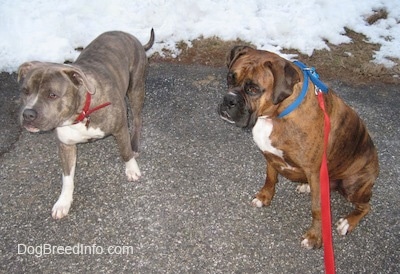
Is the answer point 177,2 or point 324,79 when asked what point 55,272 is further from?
point 177,2

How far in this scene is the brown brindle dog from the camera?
323cm

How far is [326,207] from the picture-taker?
314 cm

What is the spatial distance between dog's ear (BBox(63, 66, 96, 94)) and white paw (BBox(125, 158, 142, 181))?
1139 millimetres

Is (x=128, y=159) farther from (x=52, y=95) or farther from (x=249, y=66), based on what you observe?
(x=249, y=66)

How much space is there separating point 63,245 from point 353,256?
8.54 feet

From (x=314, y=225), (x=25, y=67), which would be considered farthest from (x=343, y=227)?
(x=25, y=67)

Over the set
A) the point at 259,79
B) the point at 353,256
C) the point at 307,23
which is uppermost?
the point at 259,79

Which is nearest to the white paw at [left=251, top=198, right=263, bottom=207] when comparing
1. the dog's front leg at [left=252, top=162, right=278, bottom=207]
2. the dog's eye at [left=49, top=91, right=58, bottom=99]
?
the dog's front leg at [left=252, top=162, right=278, bottom=207]

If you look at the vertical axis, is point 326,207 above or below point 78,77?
below

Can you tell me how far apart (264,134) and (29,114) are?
1882 millimetres

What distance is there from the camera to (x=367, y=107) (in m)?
5.80

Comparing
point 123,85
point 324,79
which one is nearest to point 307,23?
point 324,79

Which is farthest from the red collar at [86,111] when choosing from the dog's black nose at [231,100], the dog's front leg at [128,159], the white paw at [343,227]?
the white paw at [343,227]

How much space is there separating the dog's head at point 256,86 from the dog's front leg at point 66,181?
1.59 meters
